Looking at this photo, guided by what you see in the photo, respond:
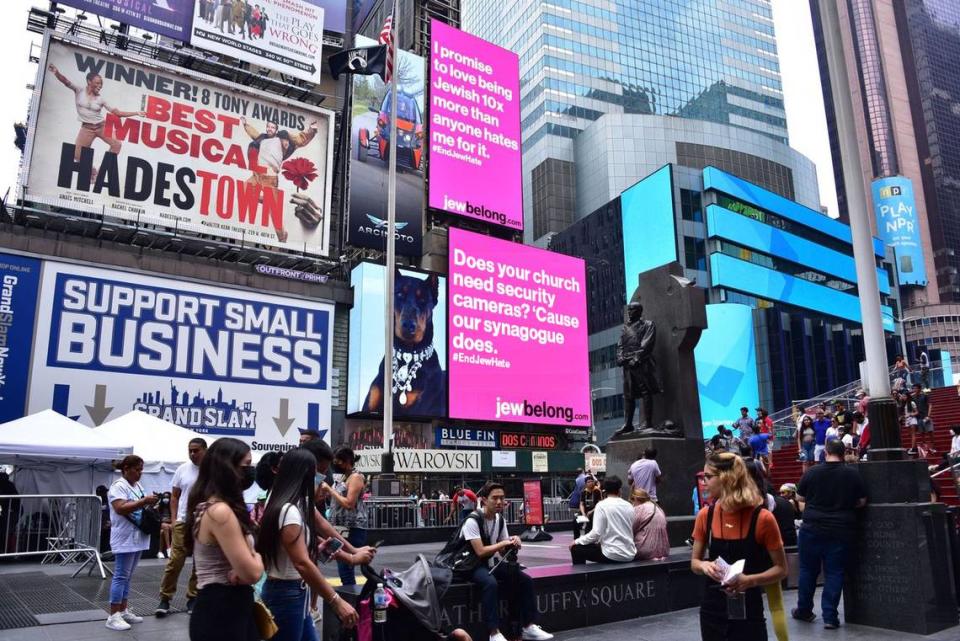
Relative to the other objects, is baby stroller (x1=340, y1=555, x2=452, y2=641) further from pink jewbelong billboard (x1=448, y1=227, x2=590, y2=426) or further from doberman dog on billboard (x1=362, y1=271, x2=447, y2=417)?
pink jewbelong billboard (x1=448, y1=227, x2=590, y2=426)

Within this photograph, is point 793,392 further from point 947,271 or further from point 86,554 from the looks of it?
point 947,271

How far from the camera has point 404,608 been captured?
5570 mm

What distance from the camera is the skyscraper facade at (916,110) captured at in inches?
6073

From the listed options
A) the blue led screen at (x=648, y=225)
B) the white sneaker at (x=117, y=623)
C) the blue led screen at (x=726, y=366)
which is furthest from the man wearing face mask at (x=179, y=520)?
the blue led screen at (x=648, y=225)

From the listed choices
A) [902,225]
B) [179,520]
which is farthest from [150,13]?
[902,225]

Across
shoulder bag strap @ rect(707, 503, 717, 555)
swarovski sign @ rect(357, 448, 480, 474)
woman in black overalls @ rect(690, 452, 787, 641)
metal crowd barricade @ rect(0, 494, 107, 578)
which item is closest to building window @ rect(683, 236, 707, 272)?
swarovski sign @ rect(357, 448, 480, 474)

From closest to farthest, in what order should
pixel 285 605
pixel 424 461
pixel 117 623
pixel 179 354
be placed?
pixel 285 605 → pixel 117 623 → pixel 424 461 → pixel 179 354

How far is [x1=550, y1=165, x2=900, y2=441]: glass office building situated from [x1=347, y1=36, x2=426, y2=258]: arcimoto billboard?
91.3 feet

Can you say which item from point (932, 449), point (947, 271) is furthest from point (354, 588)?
point (947, 271)

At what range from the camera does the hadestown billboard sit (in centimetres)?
2814

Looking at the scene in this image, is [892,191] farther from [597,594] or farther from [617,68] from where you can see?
[597,594]

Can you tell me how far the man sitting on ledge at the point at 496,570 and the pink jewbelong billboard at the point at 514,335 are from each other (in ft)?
104

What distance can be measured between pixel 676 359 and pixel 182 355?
78.3 feet

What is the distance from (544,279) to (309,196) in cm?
1554
